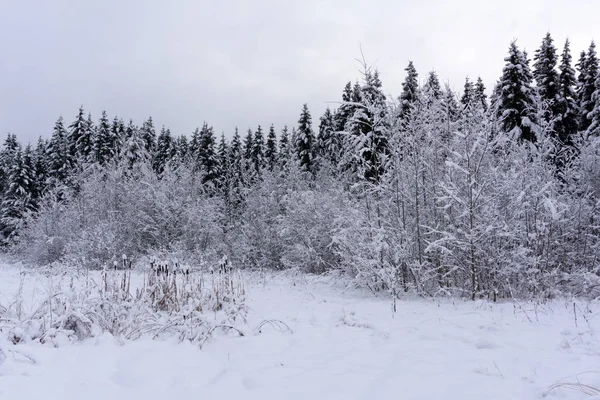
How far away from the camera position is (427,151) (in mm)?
8773

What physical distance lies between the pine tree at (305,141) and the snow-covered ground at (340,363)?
28.8 metres

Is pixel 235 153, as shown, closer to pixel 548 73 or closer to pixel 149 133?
pixel 149 133

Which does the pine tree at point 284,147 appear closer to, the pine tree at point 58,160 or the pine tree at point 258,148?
the pine tree at point 258,148

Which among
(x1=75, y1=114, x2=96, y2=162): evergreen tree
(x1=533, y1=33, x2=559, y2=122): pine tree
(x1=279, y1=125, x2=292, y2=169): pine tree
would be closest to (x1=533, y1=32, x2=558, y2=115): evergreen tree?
(x1=533, y1=33, x2=559, y2=122): pine tree

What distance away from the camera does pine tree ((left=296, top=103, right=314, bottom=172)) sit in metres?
33.8

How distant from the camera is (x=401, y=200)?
29.3 feet

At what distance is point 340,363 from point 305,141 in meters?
31.1

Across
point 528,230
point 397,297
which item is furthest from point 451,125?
point 397,297

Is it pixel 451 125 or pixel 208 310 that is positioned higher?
pixel 451 125

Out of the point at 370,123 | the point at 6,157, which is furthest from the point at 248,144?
the point at 370,123

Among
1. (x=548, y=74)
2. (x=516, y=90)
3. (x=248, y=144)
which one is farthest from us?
(x=248, y=144)

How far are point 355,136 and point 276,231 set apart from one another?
9856 mm

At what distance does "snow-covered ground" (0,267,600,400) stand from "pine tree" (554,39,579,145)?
21451mm

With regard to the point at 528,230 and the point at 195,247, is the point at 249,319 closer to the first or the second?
the point at 528,230
